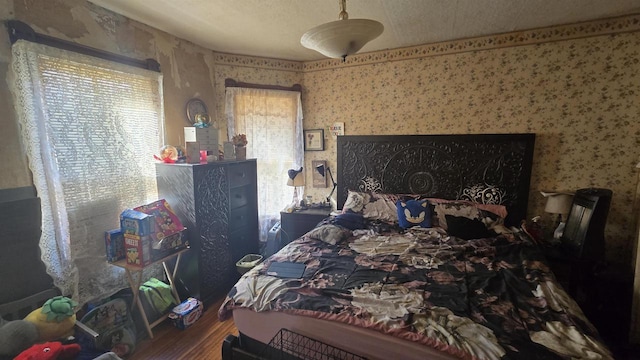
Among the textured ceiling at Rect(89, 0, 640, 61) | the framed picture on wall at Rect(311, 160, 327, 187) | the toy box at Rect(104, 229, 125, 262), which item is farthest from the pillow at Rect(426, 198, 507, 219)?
the toy box at Rect(104, 229, 125, 262)

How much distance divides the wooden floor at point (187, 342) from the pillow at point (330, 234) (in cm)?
100

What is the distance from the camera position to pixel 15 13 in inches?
64.0

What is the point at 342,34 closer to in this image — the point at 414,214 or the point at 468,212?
the point at 414,214

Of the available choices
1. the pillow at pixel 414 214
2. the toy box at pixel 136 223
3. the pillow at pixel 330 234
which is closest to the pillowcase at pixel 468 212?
the pillow at pixel 414 214

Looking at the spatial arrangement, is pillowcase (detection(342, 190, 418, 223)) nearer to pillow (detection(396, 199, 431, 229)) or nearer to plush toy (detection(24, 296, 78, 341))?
pillow (detection(396, 199, 431, 229))

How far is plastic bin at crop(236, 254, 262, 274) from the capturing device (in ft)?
8.83

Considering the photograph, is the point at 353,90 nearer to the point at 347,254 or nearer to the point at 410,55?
the point at 410,55

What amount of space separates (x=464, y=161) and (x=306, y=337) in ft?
7.72

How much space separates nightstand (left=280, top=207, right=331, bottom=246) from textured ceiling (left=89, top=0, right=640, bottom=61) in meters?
1.85

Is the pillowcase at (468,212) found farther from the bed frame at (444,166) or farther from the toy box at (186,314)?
the toy box at (186,314)

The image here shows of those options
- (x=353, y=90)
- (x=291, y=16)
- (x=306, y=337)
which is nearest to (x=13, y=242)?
(x=306, y=337)

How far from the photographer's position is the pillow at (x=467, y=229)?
236cm

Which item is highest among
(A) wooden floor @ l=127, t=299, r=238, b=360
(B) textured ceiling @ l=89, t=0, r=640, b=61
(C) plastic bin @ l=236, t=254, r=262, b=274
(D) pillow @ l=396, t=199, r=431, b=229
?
(B) textured ceiling @ l=89, t=0, r=640, b=61

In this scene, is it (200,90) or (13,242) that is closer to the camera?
(13,242)
